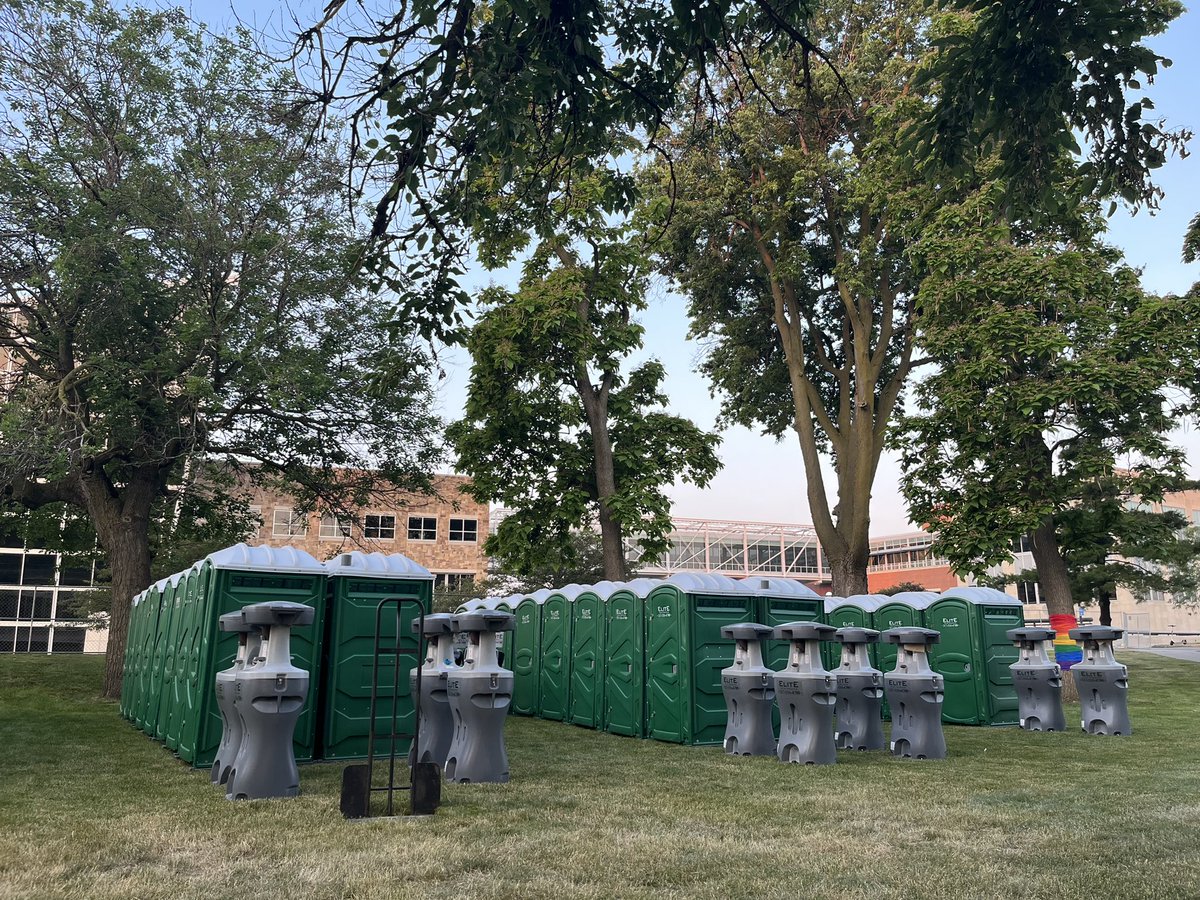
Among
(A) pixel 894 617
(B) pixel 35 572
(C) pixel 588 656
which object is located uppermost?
(B) pixel 35 572

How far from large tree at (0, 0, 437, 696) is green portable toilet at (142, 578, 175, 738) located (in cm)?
268

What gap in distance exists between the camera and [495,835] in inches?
219

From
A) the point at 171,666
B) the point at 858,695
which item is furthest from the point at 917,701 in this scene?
the point at 171,666

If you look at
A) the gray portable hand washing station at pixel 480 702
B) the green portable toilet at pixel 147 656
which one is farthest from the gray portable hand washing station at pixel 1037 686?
the green portable toilet at pixel 147 656

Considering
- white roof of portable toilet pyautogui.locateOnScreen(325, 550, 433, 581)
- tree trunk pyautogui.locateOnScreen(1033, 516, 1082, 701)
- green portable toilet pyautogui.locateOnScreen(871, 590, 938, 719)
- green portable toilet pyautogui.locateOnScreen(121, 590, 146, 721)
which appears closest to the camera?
white roof of portable toilet pyautogui.locateOnScreen(325, 550, 433, 581)

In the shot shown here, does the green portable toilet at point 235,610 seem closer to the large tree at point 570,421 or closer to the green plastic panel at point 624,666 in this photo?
the green plastic panel at point 624,666

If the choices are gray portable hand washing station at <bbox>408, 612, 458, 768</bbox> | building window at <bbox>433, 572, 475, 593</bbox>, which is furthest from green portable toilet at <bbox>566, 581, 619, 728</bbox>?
building window at <bbox>433, 572, 475, 593</bbox>

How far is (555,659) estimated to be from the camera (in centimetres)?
1425

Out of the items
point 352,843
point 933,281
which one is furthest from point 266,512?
point 352,843

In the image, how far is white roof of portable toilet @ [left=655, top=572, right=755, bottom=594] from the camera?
1119 centimetres

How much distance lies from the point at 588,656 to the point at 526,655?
2414 millimetres

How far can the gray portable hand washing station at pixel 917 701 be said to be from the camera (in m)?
9.72

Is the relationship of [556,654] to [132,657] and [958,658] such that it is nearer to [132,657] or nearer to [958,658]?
[958,658]

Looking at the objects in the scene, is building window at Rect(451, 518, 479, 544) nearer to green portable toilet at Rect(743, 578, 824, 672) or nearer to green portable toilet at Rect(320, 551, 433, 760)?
green portable toilet at Rect(743, 578, 824, 672)
